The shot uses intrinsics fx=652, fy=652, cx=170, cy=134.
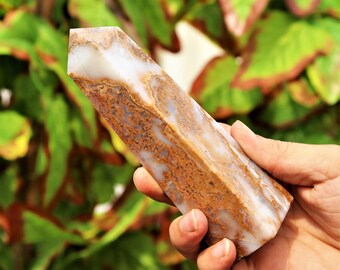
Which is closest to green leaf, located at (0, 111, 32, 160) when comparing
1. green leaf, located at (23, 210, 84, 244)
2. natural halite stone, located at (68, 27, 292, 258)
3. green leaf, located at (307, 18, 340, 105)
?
green leaf, located at (23, 210, 84, 244)

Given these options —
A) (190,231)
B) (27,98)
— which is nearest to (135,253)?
(27,98)

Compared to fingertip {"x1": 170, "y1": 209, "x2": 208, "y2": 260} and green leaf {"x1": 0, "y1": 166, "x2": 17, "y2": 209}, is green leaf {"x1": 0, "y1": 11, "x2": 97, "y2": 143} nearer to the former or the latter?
green leaf {"x1": 0, "y1": 166, "x2": 17, "y2": 209}

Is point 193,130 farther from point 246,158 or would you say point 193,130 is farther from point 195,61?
point 195,61

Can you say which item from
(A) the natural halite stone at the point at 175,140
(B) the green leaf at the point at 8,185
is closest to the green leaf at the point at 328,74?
(A) the natural halite stone at the point at 175,140

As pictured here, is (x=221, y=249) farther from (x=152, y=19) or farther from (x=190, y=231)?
(x=152, y=19)

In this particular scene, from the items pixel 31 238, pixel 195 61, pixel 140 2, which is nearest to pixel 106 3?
pixel 140 2

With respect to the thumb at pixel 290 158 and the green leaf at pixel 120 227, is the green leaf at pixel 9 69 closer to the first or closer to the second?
the green leaf at pixel 120 227
